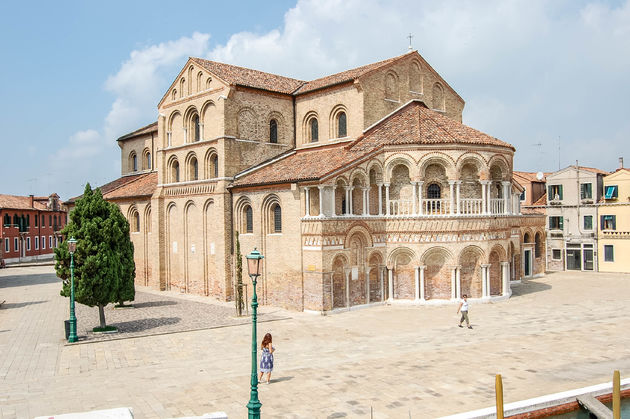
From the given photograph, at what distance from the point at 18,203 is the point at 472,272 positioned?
56.9m

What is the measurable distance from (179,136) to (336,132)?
34.5ft

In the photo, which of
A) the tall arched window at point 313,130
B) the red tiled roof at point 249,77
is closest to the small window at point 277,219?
the tall arched window at point 313,130

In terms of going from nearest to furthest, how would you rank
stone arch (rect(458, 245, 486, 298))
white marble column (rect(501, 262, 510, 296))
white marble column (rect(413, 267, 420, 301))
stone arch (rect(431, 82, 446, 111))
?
white marble column (rect(413, 267, 420, 301)) → stone arch (rect(458, 245, 486, 298)) → white marble column (rect(501, 262, 510, 296)) → stone arch (rect(431, 82, 446, 111))

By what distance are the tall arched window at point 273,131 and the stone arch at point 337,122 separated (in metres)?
3.58

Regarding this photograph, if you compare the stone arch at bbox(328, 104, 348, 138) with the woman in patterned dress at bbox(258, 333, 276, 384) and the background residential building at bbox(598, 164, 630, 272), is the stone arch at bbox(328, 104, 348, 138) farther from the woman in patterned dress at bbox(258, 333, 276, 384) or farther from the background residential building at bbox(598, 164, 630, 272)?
the background residential building at bbox(598, 164, 630, 272)

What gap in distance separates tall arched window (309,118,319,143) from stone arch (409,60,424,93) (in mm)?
6221

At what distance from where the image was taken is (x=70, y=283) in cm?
2153

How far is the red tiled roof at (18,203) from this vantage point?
202ft

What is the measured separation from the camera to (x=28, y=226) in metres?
65.8

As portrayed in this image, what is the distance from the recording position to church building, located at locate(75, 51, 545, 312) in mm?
26688

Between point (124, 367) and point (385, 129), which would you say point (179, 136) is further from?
point (124, 367)

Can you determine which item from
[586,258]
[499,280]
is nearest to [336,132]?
[499,280]

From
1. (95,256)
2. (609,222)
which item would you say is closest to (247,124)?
(95,256)

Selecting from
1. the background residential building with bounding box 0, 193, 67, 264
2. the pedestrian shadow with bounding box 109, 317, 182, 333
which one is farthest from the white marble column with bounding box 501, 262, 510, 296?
the background residential building with bounding box 0, 193, 67, 264
